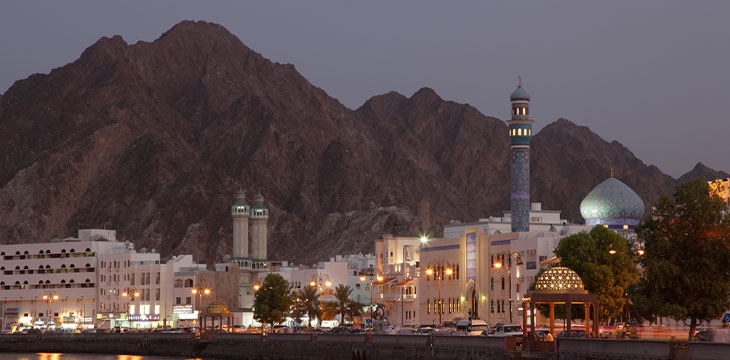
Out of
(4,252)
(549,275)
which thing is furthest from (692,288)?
(4,252)

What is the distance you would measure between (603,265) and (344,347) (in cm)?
1825

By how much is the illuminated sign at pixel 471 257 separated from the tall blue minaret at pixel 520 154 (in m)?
17.2

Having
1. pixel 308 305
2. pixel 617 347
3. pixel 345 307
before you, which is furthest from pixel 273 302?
pixel 617 347

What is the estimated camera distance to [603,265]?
7600cm

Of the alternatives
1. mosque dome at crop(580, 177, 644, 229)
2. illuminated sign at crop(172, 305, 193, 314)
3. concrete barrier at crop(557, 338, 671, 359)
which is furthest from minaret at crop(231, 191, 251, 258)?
concrete barrier at crop(557, 338, 671, 359)

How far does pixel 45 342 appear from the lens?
12069cm

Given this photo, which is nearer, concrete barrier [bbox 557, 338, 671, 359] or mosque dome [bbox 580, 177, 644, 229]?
concrete barrier [bbox 557, 338, 671, 359]

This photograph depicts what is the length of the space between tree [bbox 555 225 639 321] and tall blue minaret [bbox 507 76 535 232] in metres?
49.6

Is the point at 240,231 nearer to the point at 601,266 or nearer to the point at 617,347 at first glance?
the point at 601,266

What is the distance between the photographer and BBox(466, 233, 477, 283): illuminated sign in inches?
4382

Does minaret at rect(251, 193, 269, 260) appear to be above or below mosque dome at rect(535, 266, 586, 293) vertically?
above

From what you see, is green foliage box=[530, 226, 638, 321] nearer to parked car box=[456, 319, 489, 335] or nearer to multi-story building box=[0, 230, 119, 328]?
parked car box=[456, 319, 489, 335]

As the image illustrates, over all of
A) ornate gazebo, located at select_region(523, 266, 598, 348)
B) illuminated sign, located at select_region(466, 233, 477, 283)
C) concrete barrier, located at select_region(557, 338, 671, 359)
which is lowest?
concrete barrier, located at select_region(557, 338, 671, 359)

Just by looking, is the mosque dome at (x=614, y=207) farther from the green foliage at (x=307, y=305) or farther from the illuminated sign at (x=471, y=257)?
the green foliage at (x=307, y=305)
